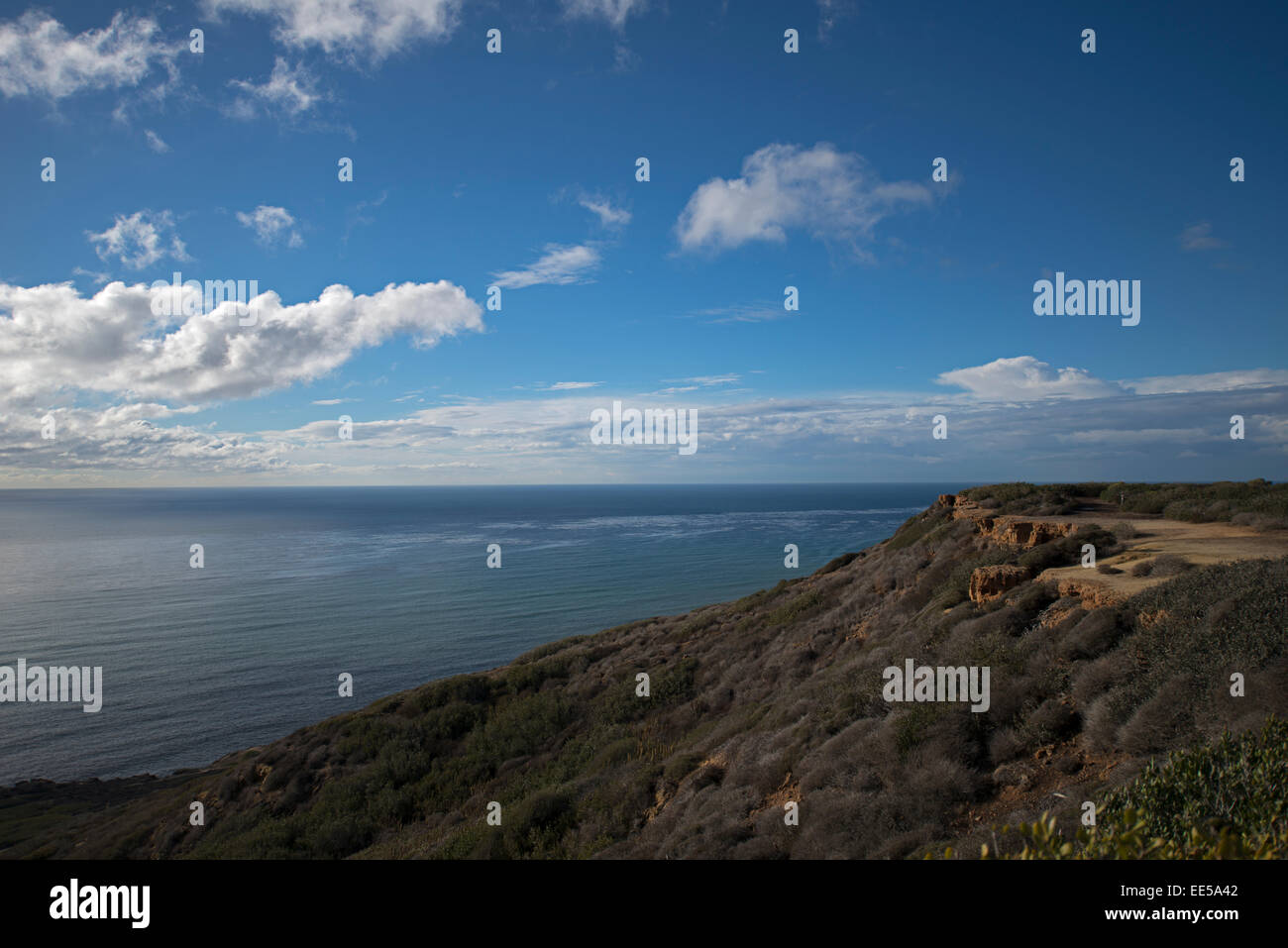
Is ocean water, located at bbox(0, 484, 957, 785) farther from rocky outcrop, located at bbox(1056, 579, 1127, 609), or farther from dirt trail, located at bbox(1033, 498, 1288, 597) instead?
dirt trail, located at bbox(1033, 498, 1288, 597)

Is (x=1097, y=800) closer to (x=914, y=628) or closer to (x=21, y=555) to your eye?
(x=914, y=628)

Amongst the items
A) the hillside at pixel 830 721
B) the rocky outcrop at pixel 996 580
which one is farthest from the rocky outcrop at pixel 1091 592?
the rocky outcrop at pixel 996 580

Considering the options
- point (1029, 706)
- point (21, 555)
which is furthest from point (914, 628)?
point (21, 555)

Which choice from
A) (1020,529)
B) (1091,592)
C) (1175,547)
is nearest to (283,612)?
(1020,529)

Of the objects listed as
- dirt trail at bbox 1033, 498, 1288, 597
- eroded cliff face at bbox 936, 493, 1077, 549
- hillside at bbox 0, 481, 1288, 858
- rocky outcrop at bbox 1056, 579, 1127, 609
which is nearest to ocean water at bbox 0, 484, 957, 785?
hillside at bbox 0, 481, 1288, 858

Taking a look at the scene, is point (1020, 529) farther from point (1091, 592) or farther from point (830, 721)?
point (830, 721)

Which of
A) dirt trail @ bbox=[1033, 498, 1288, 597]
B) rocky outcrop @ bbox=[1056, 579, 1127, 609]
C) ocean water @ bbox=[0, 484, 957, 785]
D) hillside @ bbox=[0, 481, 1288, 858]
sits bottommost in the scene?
ocean water @ bbox=[0, 484, 957, 785]
